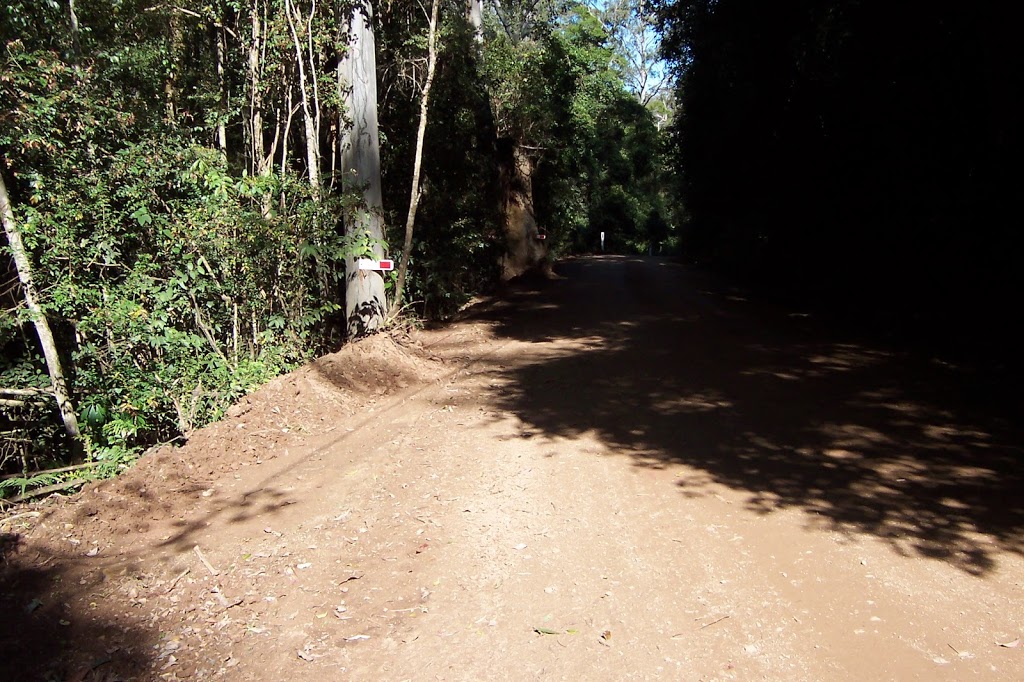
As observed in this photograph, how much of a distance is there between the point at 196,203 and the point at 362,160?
2810 mm

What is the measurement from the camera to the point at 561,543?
511 cm

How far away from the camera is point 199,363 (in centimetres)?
850

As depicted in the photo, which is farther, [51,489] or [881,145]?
[881,145]

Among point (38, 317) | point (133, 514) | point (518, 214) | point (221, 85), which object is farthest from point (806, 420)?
point (518, 214)

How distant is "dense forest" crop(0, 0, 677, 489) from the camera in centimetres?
838

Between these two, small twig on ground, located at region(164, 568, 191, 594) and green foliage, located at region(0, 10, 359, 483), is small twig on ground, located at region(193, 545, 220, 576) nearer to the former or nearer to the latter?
small twig on ground, located at region(164, 568, 191, 594)

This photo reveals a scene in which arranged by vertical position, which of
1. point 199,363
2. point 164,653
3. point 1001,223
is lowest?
point 164,653

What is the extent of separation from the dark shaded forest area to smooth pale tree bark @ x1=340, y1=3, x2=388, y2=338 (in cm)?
671

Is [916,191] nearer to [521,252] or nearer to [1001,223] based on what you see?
[1001,223]

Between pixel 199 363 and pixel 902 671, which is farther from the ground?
pixel 199 363

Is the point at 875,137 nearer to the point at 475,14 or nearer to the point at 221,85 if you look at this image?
the point at 221,85

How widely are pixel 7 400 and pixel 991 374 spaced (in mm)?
11317

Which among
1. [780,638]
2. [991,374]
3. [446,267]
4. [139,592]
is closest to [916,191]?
[991,374]

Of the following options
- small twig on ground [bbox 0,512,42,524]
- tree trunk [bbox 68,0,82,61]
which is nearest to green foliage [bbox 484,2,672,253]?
tree trunk [bbox 68,0,82,61]
